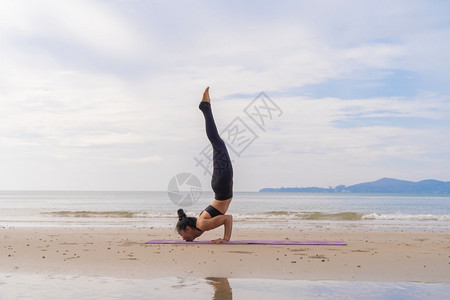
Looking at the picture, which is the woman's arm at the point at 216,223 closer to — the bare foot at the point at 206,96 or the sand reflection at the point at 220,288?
the bare foot at the point at 206,96

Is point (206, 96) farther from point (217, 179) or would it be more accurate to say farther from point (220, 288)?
point (220, 288)

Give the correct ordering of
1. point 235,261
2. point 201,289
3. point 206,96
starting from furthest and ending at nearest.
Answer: point 206,96 → point 235,261 → point 201,289

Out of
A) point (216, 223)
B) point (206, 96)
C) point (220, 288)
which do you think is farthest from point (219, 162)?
point (220, 288)

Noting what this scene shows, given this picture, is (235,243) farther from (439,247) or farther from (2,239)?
(2,239)

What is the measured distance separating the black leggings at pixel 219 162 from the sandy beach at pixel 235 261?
49.8 inches

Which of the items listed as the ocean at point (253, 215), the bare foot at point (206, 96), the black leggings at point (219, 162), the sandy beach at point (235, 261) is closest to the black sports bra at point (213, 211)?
the black leggings at point (219, 162)

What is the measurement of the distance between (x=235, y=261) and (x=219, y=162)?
9.33 ft

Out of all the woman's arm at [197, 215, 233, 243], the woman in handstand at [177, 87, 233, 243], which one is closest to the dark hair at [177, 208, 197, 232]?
the woman in handstand at [177, 87, 233, 243]

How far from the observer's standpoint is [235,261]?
8.42 m

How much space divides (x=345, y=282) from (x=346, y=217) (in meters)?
20.7

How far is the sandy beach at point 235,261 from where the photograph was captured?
7.15 metres

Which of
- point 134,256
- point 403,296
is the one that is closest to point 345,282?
point 403,296

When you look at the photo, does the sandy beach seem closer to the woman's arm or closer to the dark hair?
the woman's arm

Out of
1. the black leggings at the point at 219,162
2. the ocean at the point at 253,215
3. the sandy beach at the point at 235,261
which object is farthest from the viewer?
the ocean at the point at 253,215
